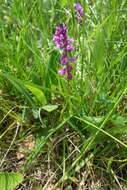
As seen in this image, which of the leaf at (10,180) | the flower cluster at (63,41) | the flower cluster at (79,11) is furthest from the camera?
the flower cluster at (79,11)

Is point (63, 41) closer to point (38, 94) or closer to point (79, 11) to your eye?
point (38, 94)

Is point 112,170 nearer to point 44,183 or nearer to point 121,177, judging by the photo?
point 121,177

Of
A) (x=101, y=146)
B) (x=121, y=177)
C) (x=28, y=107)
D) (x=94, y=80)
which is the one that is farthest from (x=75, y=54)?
(x=121, y=177)

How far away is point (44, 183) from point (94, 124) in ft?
1.01

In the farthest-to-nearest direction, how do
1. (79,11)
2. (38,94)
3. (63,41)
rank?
1. (79,11)
2. (38,94)
3. (63,41)

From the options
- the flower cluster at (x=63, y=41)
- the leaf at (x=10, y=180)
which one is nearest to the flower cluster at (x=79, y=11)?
the flower cluster at (x=63, y=41)

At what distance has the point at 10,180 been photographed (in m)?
0.99

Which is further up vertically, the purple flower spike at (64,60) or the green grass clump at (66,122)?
the purple flower spike at (64,60)

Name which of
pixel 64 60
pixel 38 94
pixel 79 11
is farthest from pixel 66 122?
pixel 79 11

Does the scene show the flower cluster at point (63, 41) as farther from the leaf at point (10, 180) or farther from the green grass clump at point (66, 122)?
the leaf at point (10, 180)

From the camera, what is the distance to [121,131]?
94 cm

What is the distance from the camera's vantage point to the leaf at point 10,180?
3.20 feet

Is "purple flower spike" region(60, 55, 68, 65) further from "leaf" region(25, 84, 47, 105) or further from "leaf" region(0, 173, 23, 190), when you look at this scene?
"leaf" region(0, 173, 23, 190)

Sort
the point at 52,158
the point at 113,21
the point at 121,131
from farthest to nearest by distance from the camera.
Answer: the point at 113,21
the point at 52,158
the point at 121,131
